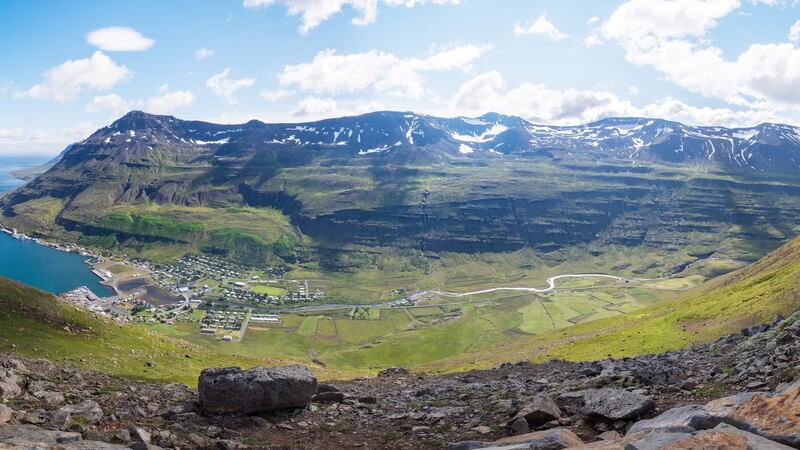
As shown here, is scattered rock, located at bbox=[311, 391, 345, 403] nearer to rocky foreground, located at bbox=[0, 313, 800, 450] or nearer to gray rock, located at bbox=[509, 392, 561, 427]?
rocky foreground, located at bbox=[0, 313, 800, 450]

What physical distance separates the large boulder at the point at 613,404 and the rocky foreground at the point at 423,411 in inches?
2.8

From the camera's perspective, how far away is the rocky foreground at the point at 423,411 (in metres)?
16.1

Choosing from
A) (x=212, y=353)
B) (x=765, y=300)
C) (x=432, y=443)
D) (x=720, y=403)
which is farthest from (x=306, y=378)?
(x=765, y=300)

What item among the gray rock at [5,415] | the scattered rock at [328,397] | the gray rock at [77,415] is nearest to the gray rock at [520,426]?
the scattered rock at [328,397]

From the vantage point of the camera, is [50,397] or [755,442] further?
[50,397]

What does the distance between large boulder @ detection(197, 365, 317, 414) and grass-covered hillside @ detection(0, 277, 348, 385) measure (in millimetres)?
18325

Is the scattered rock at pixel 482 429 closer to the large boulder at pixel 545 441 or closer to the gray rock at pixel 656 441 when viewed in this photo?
the large boulder at pixel 545 441

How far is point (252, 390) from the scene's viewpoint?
2680cm

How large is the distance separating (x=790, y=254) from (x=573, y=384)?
321 ft

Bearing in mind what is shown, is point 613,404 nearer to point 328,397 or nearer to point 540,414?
point 540,414

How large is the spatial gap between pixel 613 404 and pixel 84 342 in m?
47.3

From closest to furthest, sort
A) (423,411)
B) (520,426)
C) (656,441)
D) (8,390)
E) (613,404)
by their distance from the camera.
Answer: (656,441) → (613,404) → (8,390) → (520,426) → (423,411)

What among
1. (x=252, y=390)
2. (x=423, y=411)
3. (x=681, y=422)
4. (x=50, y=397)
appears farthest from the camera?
(x=423, y=411)

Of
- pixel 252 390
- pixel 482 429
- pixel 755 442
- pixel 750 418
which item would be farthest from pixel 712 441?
pixel 252 390
